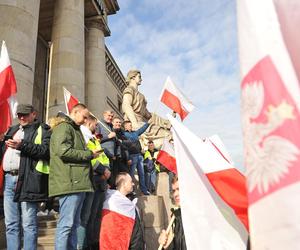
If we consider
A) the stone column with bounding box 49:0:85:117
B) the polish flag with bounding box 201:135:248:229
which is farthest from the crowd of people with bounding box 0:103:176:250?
the stone column with bounding box 49:0:85:117

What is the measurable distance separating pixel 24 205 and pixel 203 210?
2.48 metres

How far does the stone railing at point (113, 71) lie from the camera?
82.8 feet

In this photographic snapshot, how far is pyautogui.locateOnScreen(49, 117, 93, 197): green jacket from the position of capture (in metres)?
3.63

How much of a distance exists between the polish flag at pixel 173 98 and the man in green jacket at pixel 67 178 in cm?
225

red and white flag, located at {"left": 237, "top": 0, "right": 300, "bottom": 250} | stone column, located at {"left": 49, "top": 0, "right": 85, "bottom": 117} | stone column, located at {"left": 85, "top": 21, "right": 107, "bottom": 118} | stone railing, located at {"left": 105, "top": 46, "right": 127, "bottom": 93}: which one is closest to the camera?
red and white flag, located at {"left": 237, "top": 0, "right": 300, "bottom": 250}

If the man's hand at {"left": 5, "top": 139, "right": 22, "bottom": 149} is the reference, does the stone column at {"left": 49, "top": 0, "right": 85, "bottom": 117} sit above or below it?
above

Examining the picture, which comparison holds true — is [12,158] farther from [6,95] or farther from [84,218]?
[84,218]

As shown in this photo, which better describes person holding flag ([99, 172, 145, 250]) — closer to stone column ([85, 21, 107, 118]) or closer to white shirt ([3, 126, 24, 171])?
white shirt ([3, 126, 24, 171])

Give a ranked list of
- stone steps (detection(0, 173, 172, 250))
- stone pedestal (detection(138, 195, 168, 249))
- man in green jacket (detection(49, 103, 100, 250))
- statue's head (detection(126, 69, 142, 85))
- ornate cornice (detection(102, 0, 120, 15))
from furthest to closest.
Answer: ornate cornice (detection(102, 0, 120, 15))
statue's head (detection(126, 69, 142, 85))
stone pedestal (detection(138, 195, 168, 249))
stone steps (detection(0, 173, 172, 250))
man in green jacket (detection(49, 103, 100, 250))

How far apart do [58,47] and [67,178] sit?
10503 mm

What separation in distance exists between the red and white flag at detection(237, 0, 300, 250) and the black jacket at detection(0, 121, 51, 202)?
9.80 feet

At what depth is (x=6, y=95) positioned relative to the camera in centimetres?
413

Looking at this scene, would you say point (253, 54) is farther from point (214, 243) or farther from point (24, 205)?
point (24, 205)

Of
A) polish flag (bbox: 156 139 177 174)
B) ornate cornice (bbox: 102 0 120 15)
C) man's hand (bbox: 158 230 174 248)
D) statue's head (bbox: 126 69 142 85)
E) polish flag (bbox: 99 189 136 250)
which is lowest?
man's hand (bbox: 158 230 174 248)
